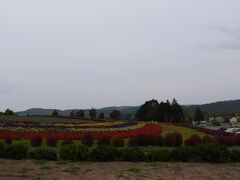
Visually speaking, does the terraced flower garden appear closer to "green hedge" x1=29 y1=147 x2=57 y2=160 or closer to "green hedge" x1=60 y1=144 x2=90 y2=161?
"green hedge" x1=29 y1=147 x2=57 y2=160

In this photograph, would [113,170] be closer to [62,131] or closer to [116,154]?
[116,154]

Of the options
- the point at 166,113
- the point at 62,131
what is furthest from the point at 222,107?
the point at 62,131

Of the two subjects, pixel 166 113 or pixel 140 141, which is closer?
pixel 140 141

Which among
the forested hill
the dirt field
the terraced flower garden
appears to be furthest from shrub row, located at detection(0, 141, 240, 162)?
the forested hill

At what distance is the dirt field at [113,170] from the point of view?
13.4m

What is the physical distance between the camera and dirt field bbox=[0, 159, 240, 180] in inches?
526

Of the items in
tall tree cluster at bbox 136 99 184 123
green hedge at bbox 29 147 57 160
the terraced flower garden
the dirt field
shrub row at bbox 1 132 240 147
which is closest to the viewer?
the dirt field

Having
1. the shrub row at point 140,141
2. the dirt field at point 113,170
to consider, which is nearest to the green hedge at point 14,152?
the dirt field at point 113,170

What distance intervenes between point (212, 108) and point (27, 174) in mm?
177441

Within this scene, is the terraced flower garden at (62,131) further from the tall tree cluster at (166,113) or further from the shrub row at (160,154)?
the tall tree cluster at (166,113)

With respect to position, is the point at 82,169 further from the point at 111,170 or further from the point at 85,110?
the point at 85,110

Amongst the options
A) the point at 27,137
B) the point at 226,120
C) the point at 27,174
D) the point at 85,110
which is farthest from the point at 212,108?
the point at 27,174

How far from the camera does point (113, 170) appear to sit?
47.7 ft

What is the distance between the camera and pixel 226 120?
135 metres
